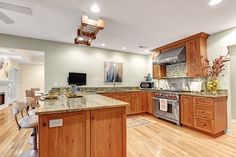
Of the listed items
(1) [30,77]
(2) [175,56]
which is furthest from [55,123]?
(1) [30,77]

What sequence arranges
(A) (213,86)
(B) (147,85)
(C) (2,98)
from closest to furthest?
1. (A) (213,86)
2. (B) (147,85)
3. (C) (2,98)

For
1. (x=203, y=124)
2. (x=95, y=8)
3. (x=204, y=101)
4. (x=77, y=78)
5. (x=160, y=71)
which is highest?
(x=95, y=8)

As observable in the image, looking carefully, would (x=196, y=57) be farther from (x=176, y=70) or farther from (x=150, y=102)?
(x=150, y=102)

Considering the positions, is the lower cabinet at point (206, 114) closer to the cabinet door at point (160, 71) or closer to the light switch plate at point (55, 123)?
the cabinet door at point (160, 71)

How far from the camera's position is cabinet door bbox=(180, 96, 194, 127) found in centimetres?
345

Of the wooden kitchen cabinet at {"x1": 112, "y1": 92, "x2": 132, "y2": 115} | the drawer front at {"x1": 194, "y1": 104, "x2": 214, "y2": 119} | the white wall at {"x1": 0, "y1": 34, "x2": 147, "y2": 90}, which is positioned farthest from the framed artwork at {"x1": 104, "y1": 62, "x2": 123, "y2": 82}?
the drawer front at {"x1": 194, "y1": 104, "x2": 214, "y2": 119}

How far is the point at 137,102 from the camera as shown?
507 cm

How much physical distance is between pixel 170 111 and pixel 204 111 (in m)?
0.99

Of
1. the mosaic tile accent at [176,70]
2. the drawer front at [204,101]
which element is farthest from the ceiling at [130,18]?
the drawer front at [204,101]

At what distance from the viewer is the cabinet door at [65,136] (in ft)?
4.87

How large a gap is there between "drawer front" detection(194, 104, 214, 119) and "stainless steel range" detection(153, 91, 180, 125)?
1.76ft

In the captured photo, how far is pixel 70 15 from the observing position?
2.64 metres

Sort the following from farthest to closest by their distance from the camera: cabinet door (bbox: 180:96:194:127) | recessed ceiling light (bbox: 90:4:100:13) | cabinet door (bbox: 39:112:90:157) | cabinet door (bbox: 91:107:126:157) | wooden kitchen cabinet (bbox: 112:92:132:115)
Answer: wooden kitchen cabinet (bbox: 112:92:132:115), cabinet door (bbox: 180:96:194:127), recessed ceiling light (bbox: 90:4:100:13), cabinet door (bbox: 91:107:126:157), cabinet door (bbox: 39:112:90:157)

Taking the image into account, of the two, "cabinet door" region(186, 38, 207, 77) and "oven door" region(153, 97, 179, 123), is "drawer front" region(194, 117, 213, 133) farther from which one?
"cabinet door" region(186, 38, 207, 77)
